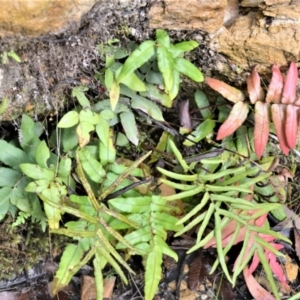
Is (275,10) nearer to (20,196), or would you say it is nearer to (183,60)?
(183,60)

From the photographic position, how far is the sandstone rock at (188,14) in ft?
6.17

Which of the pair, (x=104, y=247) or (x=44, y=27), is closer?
(x=44, y=27)

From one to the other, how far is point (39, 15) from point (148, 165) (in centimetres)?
105

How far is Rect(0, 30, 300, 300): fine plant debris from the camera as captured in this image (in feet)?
6.50

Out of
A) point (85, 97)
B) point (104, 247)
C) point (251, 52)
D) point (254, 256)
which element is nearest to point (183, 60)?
point (251, 52)

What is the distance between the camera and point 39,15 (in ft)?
5.14

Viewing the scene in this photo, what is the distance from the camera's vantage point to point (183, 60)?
6.47 ft

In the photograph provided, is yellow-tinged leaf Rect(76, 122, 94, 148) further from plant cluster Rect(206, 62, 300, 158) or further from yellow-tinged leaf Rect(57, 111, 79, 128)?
plant cluster Rect(206, 62, 300, 158)

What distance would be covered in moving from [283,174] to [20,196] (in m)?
1.40

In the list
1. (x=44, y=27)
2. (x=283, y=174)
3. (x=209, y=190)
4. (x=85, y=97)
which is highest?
(x=44, y=27)

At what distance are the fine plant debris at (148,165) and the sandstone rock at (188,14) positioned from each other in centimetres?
8

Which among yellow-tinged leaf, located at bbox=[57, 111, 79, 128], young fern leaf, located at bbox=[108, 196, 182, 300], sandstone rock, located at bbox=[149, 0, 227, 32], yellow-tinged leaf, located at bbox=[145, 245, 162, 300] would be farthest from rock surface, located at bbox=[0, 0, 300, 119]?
yellow-tinged leaf, located at bbox=[145, 245, 162, 300]

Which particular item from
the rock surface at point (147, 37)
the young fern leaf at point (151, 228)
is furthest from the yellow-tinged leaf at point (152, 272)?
the rock surface at point (147, 37)

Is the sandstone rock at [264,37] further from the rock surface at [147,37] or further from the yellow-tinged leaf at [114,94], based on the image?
the yellow-tinged leaf at [114,94]
